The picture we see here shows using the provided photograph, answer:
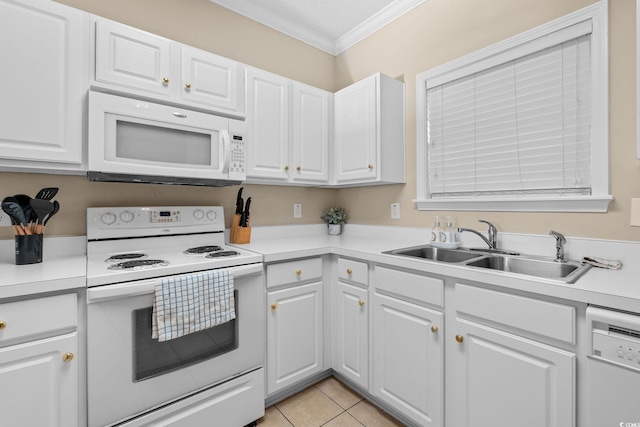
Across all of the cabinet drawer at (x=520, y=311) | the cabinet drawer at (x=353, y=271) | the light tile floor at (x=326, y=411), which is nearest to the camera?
the cabinet drawer at (x=520, y=311)

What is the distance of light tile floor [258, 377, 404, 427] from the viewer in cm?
164

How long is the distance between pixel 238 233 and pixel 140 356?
38.8 inches

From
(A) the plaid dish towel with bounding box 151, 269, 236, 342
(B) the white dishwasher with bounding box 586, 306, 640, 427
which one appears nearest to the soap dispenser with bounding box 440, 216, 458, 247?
(B) the white dishwasher with bounding box 586, 306, 640, 427

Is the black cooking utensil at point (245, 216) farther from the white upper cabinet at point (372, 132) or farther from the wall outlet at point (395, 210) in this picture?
the wall outlet at point (395, 210)

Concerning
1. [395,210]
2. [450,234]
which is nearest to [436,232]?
[450,234]

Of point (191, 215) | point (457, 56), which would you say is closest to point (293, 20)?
point (457, 56)

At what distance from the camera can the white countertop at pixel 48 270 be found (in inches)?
41.0

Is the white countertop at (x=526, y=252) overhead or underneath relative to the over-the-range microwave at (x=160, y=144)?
underneath

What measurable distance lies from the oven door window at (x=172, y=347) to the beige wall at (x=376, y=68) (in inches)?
32.3

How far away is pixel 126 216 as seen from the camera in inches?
67.4

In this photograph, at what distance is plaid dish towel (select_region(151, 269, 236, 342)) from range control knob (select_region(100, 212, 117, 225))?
2.23ft

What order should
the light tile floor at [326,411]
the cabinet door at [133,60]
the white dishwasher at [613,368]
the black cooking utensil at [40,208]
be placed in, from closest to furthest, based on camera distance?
the white dishwasher at [613,368] < the black cooking utensil at [40,208] < the cabinet door at [133,60] < the light tile floor at [326,411]

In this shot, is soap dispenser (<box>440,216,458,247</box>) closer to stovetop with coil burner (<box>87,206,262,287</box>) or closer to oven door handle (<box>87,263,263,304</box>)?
stovetop with coil burner (<box>87,206,262,287</box>)

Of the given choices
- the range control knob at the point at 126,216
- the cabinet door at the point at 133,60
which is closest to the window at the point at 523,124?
the cabinet door at the point at 133,60
